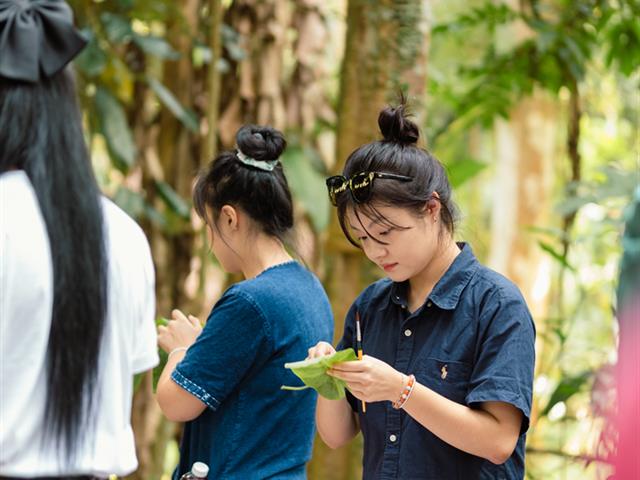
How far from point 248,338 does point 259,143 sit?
44 cm

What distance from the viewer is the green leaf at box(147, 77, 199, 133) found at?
3604 mm

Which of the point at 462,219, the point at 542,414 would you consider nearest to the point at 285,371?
the point at 462,219

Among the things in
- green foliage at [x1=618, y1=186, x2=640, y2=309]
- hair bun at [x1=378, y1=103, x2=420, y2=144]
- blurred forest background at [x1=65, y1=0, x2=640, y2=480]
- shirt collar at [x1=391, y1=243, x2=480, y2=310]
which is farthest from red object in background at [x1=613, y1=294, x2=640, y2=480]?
blurred forest background at [x1=65, y1=0, x2=640, y2=480]

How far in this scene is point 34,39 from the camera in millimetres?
1380

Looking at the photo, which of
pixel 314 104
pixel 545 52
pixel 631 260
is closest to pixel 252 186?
pixel 631 260

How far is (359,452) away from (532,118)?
412cm

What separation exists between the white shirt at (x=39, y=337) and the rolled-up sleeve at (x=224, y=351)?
1.23 feet

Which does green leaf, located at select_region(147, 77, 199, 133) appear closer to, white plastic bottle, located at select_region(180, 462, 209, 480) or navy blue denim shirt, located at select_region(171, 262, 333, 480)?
navy blue denim shirt, located at select_region(171, 262, 333, 480)

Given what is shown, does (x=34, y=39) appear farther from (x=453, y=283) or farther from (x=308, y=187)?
(x=308, y=187)

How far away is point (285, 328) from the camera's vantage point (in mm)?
1933

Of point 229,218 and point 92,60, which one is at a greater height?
point 92,60

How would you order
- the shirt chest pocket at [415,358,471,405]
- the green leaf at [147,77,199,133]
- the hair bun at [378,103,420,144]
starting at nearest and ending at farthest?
the shirt chest pocket at [415,358,471,405], the hair bun at [378,103,420,144], the green leaf at [147,77,199,133]

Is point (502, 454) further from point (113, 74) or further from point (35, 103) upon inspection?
point (113, 74)

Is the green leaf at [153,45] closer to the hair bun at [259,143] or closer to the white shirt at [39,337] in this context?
the hair bun at [259,143]
